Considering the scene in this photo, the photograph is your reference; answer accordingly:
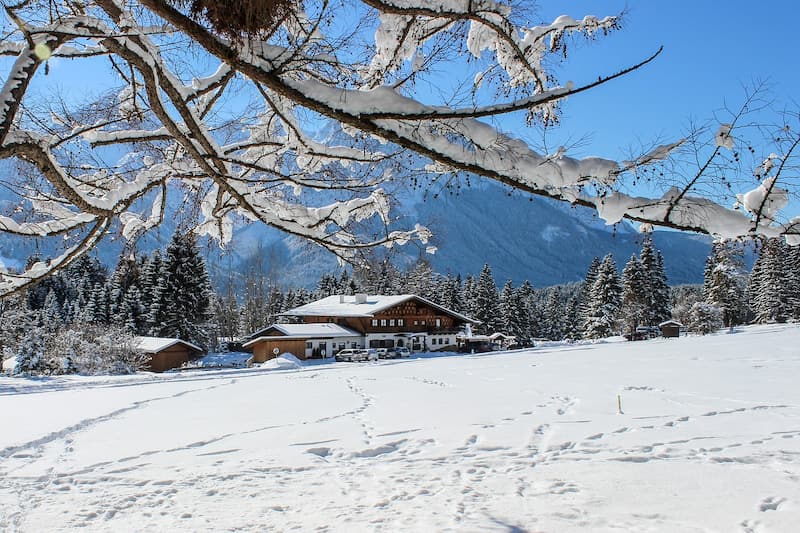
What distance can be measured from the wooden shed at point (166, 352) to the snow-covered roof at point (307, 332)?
4.84m

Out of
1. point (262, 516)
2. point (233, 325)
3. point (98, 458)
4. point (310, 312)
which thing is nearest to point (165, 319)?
point (310, 312)

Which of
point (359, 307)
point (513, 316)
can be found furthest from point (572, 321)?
point (359, 307)

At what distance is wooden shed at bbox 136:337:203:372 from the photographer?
37.9 metres

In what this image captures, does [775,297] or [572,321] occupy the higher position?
[775,297]

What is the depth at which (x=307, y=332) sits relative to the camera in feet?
153

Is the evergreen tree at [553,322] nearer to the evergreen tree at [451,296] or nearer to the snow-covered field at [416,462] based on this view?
the evergreen tree at [451,296]

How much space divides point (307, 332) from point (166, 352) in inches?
473

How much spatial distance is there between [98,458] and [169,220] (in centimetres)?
367

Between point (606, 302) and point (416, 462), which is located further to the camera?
point (606, 302)

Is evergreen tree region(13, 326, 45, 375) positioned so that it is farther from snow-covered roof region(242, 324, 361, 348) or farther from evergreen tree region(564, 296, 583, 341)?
evergreen tree region(564, 296, 583, 341)

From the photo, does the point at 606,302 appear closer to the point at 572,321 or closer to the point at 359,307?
the point at 572,321

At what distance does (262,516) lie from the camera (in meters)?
4.67

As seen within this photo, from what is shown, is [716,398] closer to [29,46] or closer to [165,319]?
[29,46]

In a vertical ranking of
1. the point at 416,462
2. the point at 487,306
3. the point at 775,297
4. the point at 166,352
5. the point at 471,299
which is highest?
the point at 471,299
